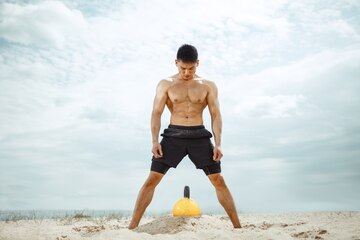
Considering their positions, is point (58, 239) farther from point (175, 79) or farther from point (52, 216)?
point (52, 216)

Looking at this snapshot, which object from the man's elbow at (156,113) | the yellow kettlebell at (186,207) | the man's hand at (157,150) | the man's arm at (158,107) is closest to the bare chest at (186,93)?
the man's arm at (158,107)

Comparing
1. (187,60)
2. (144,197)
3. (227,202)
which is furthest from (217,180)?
(187,60)

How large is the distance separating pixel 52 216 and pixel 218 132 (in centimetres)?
484

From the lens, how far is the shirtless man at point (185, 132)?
19.7 ft

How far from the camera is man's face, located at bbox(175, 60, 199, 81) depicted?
5969 millimetres

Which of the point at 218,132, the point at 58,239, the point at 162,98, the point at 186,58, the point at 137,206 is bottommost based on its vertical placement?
the point at 58,239

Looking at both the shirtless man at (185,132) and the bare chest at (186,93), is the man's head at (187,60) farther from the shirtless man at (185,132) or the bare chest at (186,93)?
the bare chest at (186,93)

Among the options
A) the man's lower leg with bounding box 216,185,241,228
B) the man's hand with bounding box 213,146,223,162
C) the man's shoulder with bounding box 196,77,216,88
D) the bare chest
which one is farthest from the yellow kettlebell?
the man's shoulder with bounding box 196,77,216,88

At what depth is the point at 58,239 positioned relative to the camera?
5.15m

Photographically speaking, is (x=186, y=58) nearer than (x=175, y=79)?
Yes

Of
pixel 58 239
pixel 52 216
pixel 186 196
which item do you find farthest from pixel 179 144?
pixel 52 216

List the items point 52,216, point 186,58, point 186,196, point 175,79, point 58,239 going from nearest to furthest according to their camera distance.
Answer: point 58,239 → point 186,58 → point 175,79 → point 186,196 → point 52,216

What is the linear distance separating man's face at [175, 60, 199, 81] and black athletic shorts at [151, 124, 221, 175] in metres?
0.77

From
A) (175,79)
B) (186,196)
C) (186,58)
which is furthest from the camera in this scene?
(186,196)
